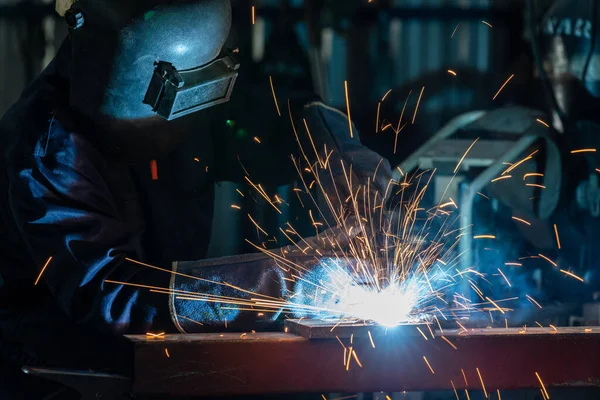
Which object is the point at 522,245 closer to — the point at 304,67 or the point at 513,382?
the point at 304,67

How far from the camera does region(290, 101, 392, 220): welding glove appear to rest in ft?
7.77

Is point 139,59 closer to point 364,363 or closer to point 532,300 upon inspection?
point 364,363

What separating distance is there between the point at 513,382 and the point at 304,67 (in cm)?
300

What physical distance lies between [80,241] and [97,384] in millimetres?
392

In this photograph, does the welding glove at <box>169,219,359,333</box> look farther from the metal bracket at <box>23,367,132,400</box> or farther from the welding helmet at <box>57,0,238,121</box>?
the welding helmet at <box>57,0,238,121</box>

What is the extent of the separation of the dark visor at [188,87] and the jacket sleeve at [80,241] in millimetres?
279

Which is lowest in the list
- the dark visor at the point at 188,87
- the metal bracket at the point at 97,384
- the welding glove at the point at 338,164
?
the metal bracket at the point at 97,384

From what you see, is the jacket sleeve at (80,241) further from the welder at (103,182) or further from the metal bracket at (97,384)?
the metal bracket at (97,384)

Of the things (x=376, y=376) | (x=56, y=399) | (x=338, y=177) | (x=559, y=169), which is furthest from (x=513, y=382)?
(x=559, y=169)

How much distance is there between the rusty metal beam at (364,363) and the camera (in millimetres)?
1754

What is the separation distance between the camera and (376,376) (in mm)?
1793

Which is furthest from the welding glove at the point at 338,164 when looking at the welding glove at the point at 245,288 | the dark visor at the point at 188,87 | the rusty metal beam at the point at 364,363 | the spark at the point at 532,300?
the spark at the point at 532,300

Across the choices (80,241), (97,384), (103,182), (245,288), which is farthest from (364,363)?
(103,182)

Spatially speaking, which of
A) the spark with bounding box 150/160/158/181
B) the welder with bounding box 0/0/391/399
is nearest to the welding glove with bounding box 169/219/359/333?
the welder with bounding box 0/0/391/399
